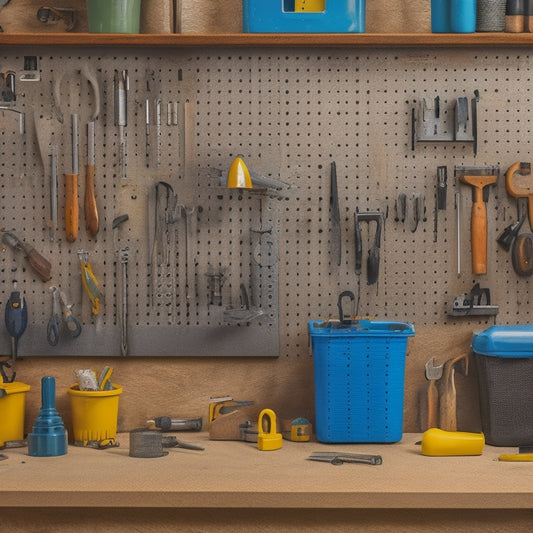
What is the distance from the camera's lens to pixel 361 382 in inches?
92.9

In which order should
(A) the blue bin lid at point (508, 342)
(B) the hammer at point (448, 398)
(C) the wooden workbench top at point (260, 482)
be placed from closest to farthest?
1. (C) the wooden workbench top at point (260, 482)
2. (A) the blue bin lid at point (508, 342)
3. (B) the hammer at point (448, 398)

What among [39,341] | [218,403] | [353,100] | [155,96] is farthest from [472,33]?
[39,341]

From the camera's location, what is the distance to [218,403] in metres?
2.47

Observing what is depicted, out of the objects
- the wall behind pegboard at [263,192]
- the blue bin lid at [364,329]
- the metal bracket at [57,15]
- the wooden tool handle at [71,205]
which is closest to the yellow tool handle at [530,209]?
the wall behind pegboard at [263,192]

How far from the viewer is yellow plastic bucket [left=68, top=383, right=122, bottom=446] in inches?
93.4

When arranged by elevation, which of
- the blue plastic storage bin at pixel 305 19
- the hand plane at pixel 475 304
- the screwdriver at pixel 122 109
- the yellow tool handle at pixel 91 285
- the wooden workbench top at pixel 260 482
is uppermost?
the blue plastic storage bin at pixel 305 19

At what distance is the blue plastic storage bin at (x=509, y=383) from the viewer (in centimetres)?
232

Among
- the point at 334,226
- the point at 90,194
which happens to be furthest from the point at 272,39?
the point at 90,194

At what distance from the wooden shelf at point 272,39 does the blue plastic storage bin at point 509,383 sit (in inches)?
32.0

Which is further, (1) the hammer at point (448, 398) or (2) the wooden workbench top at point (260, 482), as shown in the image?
(1) the hammer at point (448, 398)

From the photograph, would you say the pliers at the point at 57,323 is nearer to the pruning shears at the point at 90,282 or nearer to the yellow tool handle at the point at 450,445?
the pruning shears at the point at 90,282

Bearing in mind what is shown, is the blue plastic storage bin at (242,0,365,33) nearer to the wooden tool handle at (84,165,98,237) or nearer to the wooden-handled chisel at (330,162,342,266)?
the wooden-handled chisel at (330,162,342,266)

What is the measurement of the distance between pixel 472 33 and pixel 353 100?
0.38m

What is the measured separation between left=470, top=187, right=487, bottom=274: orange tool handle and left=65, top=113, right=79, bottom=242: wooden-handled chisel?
1155 mm
